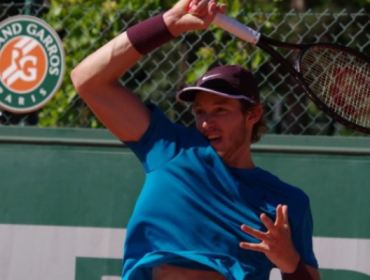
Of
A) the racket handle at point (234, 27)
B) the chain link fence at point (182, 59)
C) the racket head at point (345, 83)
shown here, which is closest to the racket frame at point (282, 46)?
the racket handle at point (234, 27)

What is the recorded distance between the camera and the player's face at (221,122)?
3.38 m

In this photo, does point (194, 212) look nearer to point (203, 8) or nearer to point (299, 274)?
point (299, 274)

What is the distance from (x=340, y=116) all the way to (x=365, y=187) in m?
1.19

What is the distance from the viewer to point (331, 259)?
183 inches

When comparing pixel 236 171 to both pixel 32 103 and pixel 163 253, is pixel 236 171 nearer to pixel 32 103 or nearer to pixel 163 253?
pixel 163 253

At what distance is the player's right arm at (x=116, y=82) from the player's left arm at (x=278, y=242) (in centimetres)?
56

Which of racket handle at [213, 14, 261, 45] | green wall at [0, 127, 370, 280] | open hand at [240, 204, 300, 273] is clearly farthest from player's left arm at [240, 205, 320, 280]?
green wall at [0, 127, 370, 280]

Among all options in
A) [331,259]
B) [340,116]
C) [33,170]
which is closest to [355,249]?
[331,259]

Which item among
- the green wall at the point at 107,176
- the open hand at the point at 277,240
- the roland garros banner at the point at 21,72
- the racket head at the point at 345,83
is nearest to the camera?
the open hand at the point at 277,240

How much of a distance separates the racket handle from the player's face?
0.75ft

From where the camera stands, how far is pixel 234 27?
3.32 m

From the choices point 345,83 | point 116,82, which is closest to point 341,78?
point 345,83

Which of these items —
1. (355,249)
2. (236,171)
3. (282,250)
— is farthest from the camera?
(355,249)

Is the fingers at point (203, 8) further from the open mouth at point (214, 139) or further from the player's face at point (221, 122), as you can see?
the open mouth at point (214, 139)
